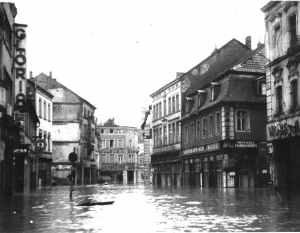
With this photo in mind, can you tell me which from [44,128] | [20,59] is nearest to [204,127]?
[44,128]

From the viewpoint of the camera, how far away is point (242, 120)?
45.8 m

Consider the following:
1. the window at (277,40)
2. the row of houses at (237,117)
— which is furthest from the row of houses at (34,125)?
the window at (277,40)

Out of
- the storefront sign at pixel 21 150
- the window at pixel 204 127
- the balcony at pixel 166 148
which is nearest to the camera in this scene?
the storefront sign at pixel 21 150

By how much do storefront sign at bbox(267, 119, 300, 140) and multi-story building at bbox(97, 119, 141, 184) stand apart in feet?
285

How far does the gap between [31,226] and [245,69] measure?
119ft

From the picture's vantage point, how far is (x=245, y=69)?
45.8 meters

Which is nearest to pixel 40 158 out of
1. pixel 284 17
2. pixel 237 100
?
pixel 237 100

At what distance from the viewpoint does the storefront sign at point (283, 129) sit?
29.2 m

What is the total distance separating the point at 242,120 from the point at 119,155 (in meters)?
75.4

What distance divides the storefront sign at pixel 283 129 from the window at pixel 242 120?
12752 mm

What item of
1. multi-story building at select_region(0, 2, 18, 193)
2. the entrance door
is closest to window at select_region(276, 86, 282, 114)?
multi-story building at select_region(0, 2, 18, 193)

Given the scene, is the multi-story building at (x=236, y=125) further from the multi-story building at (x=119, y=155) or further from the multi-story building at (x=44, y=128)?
the multi-story building at (x=119, y=155)

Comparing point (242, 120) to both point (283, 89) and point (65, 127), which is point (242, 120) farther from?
point (65, 127)

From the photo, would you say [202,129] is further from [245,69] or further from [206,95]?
[245,69]
